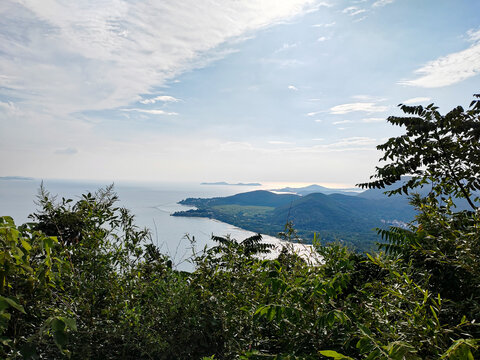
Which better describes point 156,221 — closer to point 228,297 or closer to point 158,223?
point 158,223

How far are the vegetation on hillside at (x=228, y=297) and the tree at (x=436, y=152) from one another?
2.57 feet

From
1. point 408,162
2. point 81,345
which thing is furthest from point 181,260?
point 408,162

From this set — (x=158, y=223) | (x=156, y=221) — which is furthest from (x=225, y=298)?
(x=158, y=223)

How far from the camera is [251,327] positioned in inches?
89.0

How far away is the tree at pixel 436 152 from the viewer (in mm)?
4645

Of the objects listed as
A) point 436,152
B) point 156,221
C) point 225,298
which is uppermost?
point 436,152

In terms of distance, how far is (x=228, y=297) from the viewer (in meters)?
2.71

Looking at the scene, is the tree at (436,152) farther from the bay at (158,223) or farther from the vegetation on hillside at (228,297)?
the bay at (158,223)

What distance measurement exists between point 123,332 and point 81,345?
327mm

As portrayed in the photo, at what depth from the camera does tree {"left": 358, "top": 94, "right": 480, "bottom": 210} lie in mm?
4645

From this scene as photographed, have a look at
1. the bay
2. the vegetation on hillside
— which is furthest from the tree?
the bay

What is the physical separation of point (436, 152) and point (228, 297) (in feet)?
15.8

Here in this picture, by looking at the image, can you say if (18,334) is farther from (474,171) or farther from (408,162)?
(474,171)

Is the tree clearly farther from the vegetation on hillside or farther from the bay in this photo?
the bay
